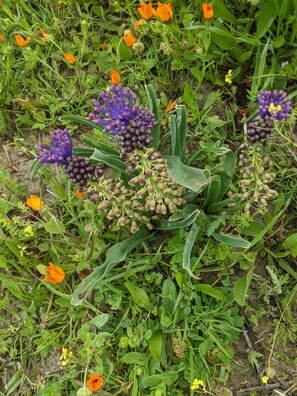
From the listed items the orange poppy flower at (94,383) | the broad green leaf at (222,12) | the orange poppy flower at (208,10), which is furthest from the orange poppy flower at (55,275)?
the broad green leaf at (222,12)

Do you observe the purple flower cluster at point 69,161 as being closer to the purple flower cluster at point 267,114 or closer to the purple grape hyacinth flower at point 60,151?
the purple grape hyacinth flower at point 60,151

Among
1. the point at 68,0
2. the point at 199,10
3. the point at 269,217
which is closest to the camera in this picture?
the point at 269,217

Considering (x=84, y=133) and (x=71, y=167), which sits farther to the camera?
(x=84, y=133)

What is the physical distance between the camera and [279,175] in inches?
104

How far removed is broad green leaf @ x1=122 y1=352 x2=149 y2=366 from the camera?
2423 millimetres

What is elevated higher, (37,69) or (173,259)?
(37,69)

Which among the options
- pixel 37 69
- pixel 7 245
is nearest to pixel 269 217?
pixel 7 245

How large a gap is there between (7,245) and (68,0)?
1.66m

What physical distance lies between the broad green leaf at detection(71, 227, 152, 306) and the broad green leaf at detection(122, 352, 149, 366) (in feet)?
1.26

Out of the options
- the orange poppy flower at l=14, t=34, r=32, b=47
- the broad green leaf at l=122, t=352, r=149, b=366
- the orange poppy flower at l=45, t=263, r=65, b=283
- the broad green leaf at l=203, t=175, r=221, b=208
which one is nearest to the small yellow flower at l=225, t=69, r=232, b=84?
the broad green leaf at l=203, t=175, r=221, b=208

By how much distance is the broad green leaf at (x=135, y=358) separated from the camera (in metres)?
2.42

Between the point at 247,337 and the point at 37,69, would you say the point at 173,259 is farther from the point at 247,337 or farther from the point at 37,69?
the point at 37,69

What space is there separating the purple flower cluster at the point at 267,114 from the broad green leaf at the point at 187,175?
0.28 metres

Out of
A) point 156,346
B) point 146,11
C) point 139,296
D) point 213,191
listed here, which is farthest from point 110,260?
point 146,11
